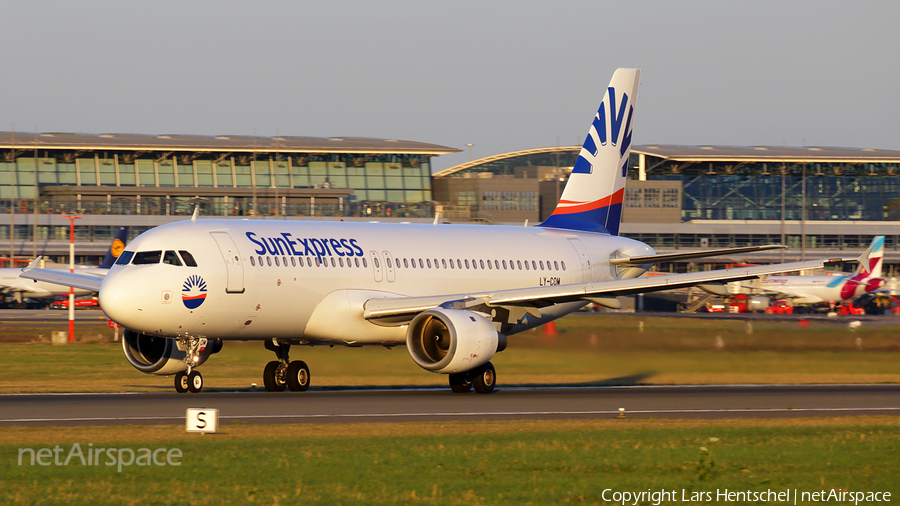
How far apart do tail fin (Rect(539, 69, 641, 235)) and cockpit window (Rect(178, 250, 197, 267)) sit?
15.4 metres

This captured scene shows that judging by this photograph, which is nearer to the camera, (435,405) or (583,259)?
(435,405)

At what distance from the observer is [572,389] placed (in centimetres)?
2975

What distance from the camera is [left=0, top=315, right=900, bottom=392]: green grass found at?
2984 cm

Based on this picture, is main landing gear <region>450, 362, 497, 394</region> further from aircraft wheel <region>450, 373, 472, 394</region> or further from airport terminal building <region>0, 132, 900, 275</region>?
airport terminal building <region>0, 132, 900, 275</region>

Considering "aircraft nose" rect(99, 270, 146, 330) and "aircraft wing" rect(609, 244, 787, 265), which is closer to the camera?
"aircraft nose" rect(99, 270, 146, 330)

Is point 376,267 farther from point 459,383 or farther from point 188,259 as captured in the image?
point 188,259

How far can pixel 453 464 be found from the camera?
14.2 metres

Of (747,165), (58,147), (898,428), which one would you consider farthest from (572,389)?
(747,165)

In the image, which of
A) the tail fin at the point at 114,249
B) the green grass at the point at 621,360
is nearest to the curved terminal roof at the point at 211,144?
the tail fin at the point at 114,249

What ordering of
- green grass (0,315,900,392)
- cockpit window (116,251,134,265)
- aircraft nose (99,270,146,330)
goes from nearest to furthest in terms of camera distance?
aircraft nose (99,270,146,330), cockpit window (116,251,134,265), green grass (0,315,900,392)

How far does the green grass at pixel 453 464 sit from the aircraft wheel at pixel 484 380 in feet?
26.2

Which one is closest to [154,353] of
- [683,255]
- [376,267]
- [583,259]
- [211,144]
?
[376,267]

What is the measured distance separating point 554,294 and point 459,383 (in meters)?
3.46

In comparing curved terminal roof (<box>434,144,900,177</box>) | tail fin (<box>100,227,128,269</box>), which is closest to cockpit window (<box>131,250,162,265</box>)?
tail fin (<box>100,227,128,269</box>)
